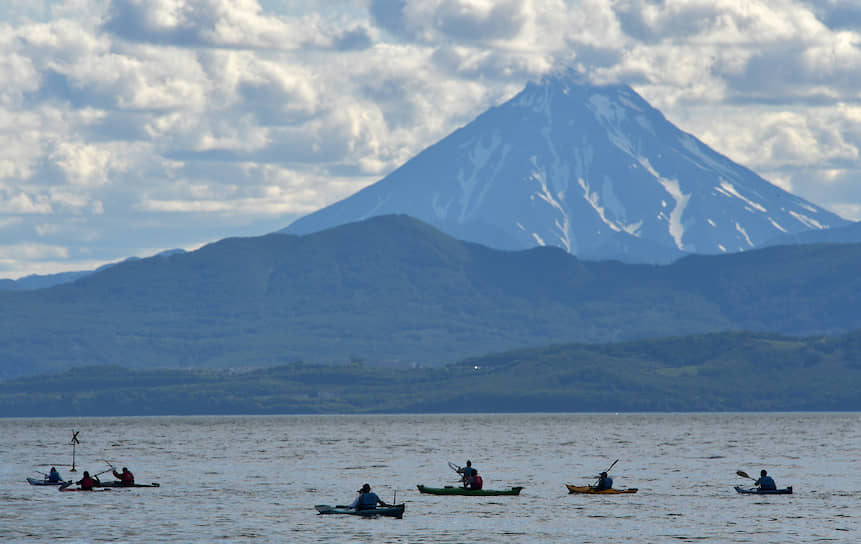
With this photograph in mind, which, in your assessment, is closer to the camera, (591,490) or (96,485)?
(591,490)

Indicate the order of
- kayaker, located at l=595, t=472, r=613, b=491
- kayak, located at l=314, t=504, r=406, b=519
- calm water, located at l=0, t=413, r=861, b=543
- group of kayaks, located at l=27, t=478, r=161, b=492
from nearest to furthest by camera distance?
calm water, located at l=0, t=413, r=861, b=543
kayak, located at l=314, t=504, r=406, b=519
kayaker, located at l=595, t=472, r=613, b=491
group of kayaks, located at l=27, t=478, r=161, b=492

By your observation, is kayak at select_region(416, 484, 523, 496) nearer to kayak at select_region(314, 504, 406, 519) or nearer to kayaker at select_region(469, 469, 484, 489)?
kayaker at select_region(469, 469, 484, 489)

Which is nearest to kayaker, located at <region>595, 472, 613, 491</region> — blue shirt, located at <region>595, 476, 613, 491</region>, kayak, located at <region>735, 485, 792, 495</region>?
blue shirt, located at <region>595, 476, 613, 491</region>

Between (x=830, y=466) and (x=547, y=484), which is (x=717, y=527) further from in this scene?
(x=830, y=466)

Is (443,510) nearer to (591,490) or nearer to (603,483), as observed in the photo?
(591,490)

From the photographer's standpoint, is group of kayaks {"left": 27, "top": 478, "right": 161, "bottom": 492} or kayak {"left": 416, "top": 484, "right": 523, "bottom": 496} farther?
group of kayaks {"left": 27, "top": 478, "right": 161, "bottom": 492}

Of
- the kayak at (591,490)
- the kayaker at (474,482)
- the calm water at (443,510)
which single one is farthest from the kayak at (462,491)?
the kayak at (591,490)

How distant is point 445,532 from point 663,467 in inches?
3324

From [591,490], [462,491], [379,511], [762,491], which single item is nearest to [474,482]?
[462,491]

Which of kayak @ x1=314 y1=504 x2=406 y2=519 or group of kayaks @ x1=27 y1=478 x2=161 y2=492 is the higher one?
group of kayaks @ x1=27 y1=478 x2=161 y2=492

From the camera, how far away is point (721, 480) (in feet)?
536

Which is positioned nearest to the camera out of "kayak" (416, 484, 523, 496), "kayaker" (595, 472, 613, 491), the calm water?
the calm water

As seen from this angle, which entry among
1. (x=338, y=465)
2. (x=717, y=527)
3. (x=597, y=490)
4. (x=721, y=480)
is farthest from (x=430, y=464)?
(x=717, y=527)

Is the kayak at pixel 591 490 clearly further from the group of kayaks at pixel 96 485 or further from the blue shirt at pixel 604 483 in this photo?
the group of kayaks at pixel 96 485
